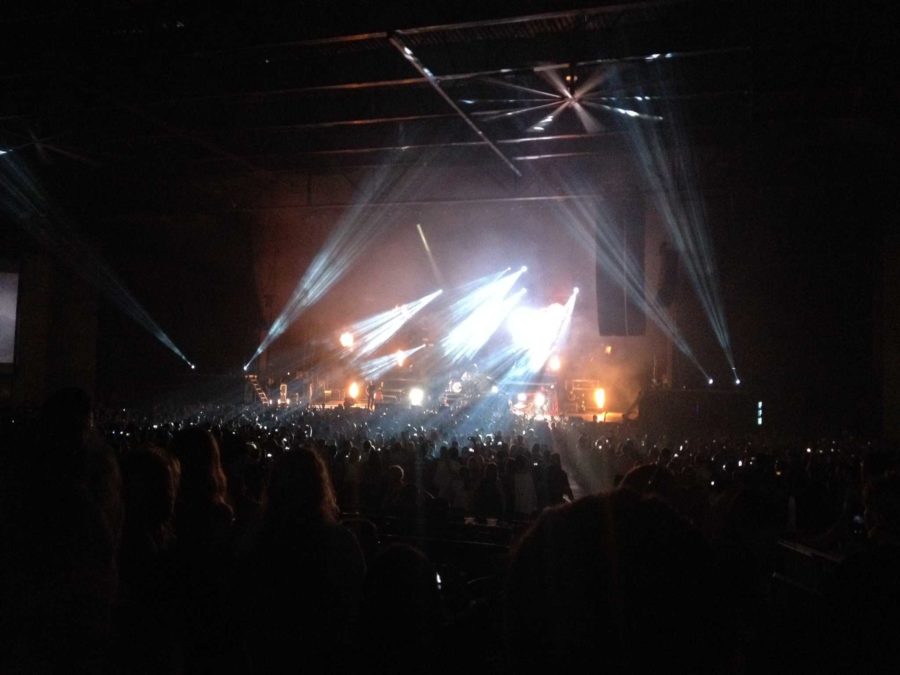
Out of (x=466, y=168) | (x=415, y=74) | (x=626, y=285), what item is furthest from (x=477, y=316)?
(x=415, y=74)

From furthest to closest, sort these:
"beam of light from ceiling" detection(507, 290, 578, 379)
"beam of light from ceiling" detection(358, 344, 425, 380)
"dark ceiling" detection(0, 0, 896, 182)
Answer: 1. "beam of light from ceiling" detection(358, 344, 425, 380)
2. "beam of light from ceiling" detection(507, 290, 578, 379)
3. "dark ceiling" detection(0, 0, 896, 182)

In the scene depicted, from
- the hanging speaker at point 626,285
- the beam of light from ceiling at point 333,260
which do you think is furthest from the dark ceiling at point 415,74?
the beam of light from ceiling at point 333,260

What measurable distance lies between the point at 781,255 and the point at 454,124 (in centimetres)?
863

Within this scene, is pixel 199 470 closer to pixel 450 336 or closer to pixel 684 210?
pixel 684 210

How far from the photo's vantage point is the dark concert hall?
2.37m

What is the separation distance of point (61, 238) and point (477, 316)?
43.2 feet

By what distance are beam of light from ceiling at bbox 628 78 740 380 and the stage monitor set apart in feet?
48.4

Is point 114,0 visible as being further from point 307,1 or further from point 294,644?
point 294,644

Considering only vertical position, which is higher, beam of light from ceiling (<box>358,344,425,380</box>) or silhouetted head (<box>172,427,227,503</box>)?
beam of light from ceiling (<box>358,344,425,380</box>)

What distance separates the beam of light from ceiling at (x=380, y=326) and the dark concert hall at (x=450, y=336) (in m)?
0.20

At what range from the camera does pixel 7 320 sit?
1830 centimetres

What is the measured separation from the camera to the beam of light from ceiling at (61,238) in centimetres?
1717

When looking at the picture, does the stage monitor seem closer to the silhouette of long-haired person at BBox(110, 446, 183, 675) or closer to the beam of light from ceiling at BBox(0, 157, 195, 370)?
the beam of light from ceiling at BBox(0, 157, 195, 370)

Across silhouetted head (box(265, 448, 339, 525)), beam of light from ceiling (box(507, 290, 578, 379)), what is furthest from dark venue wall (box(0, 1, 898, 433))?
silhouetted head (box(265, 448, 339, 525))
